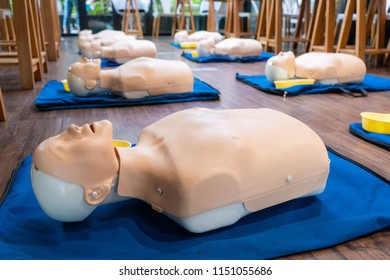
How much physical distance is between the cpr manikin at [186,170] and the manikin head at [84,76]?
3.14ft

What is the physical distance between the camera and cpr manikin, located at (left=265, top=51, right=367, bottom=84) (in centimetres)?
209

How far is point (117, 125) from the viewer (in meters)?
1.50

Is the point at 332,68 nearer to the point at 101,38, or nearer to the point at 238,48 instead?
the point at 238,48

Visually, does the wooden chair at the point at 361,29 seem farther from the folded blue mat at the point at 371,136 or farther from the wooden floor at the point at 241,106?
the folded blue mat at the point at 371,136

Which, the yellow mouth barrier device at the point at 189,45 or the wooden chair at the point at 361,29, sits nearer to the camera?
the wooden chair at the point at 361,29

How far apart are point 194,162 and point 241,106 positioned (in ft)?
3.70

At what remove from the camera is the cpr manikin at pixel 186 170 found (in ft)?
2.31

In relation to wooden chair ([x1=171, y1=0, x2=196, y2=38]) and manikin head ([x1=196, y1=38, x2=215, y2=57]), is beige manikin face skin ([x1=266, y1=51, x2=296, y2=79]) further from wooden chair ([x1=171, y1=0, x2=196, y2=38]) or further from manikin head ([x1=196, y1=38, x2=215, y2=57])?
wooden chair ([x1=171, y1=0, x2=196, y2=38])

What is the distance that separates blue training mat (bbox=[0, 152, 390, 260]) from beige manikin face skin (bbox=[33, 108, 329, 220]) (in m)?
0.05

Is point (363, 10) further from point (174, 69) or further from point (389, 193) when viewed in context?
point (389, 193)

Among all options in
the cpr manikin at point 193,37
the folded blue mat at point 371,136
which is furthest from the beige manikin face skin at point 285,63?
the cpr manikin at point 193,37

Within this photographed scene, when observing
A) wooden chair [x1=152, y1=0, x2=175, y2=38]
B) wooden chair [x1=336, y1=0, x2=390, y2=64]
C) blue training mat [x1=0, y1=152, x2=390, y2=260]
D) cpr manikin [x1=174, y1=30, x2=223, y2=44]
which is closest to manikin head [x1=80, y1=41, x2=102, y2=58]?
cpr manikin [x1=174, y1=30, x2=223, y2=44]

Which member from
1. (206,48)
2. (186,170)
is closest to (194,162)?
(186,170)

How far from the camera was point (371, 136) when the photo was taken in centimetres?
131
